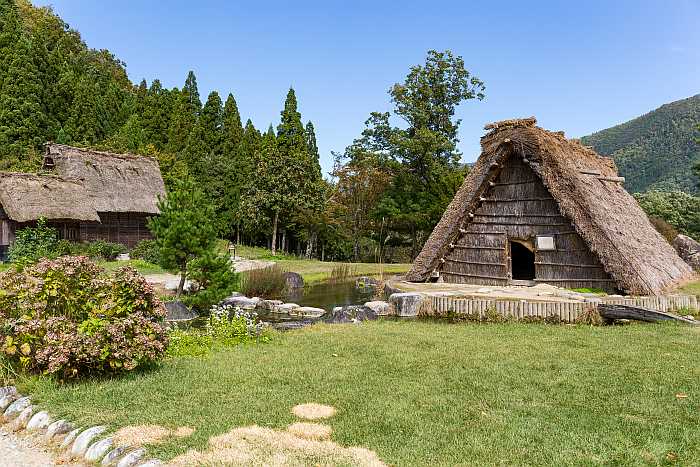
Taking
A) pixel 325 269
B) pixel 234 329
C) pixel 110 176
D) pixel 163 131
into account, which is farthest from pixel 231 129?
pixel 234 329

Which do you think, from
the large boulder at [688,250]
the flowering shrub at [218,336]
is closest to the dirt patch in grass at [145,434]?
the flowering shrub at [218,336]

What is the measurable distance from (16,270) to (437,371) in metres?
5.93

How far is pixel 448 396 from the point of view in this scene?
587cm

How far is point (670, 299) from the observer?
37.4 ft

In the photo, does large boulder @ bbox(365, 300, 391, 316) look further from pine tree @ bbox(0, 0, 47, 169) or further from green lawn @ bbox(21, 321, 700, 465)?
pine tree @ bbox(0, 0, 47, 169)

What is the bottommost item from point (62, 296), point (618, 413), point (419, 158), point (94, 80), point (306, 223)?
point (618, 413)

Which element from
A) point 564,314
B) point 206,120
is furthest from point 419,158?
point 564,314

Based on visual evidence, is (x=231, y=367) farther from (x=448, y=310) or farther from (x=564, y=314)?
(x=564, y=314)

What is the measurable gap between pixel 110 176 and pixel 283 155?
1087 centimetres

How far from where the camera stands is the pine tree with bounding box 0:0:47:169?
113ft

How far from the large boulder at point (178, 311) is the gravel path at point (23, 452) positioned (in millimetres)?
8595

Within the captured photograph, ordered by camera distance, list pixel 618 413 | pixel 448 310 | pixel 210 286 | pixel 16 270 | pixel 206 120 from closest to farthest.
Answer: pixel 618 413
pixel 16 270
pixel 448 310
pixel 210 286
pixel 206 120

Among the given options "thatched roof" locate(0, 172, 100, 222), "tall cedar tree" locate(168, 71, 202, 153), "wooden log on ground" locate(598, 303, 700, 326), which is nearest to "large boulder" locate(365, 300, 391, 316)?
"wooden log on ground" locate(598, 303, 700, 326)

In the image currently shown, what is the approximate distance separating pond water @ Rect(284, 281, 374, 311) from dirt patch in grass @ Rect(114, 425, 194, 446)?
12026 millimetres
